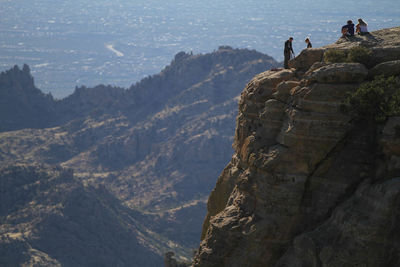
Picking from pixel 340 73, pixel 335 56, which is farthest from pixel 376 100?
pixel 335 56

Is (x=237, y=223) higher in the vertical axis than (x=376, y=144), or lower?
lower

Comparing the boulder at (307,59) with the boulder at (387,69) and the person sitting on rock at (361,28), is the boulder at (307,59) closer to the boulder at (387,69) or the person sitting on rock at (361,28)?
the person sitting on rock at (361,28)

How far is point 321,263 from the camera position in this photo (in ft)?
109

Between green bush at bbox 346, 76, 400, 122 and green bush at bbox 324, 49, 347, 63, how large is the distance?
3434 millimetres

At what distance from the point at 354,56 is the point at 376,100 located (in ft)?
13.0

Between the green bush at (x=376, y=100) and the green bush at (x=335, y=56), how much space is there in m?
3.43

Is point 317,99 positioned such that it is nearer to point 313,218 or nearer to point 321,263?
point 313,218

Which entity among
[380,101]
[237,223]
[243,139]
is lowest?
[237,223]

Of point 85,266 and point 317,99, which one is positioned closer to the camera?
point 317,99

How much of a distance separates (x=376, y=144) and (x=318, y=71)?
498 centimetres

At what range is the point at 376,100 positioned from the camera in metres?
34.3

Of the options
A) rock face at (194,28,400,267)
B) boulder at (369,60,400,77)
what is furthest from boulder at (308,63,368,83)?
boulder at (369,60,400,77)

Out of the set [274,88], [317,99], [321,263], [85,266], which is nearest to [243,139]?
[274,88]

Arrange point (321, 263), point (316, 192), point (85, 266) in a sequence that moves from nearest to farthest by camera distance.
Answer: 1. point (321, 263)
2. point (316, 192)
3. point (85, 266)
